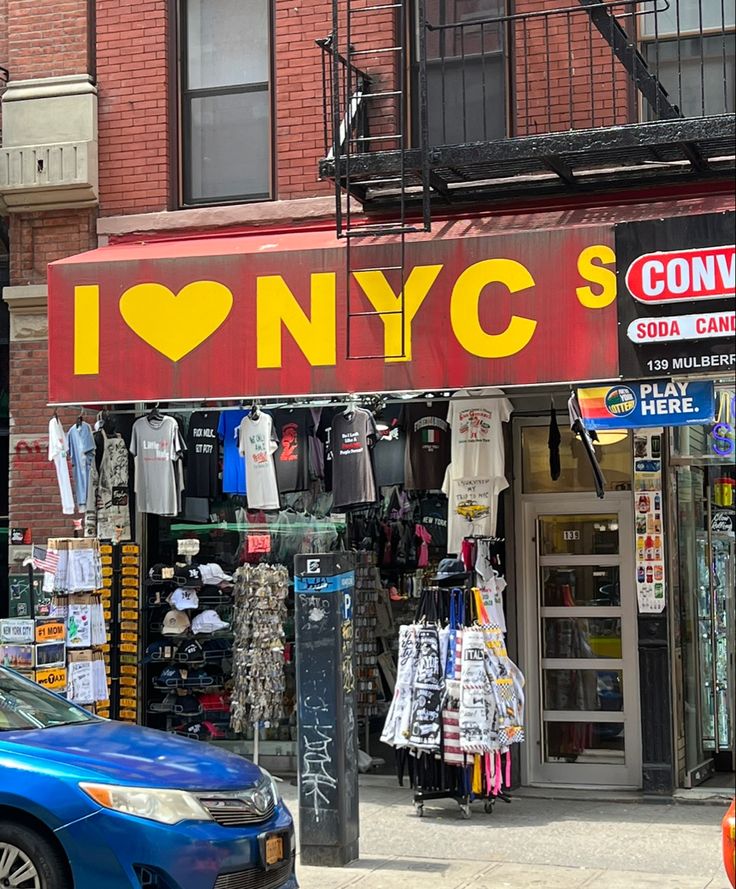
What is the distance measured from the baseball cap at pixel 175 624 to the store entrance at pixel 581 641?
10.2 ft

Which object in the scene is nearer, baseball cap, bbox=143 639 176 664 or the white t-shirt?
the white t-shirt

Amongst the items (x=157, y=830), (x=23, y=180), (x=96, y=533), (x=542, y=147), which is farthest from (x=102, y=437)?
(x=157, y=830)

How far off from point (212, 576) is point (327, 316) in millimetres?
3011

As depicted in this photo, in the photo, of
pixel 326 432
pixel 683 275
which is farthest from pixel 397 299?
pixel 683 275

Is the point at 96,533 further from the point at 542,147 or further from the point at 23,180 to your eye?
the point at 542,147

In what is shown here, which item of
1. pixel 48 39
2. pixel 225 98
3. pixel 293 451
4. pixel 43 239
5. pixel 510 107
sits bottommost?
pixel 293 451

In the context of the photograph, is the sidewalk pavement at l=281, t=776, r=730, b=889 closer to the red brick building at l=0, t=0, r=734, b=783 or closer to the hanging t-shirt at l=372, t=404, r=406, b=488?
the hanging t-shirt at l=372, t=404, r=406, b=488

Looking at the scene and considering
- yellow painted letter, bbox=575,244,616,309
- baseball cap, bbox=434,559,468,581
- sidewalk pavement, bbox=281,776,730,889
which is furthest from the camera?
baseball cap, bbox=434,559,468,581

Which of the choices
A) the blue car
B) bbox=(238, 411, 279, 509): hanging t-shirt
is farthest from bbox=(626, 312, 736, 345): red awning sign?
the blue car

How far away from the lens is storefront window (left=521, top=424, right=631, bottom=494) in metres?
12.1

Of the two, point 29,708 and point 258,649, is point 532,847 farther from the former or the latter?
point 29,708

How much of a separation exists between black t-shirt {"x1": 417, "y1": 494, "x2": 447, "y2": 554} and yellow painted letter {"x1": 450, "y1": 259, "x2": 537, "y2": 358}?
214 cm

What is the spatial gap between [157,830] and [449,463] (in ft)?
17.6

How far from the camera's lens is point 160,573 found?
12.7 m
